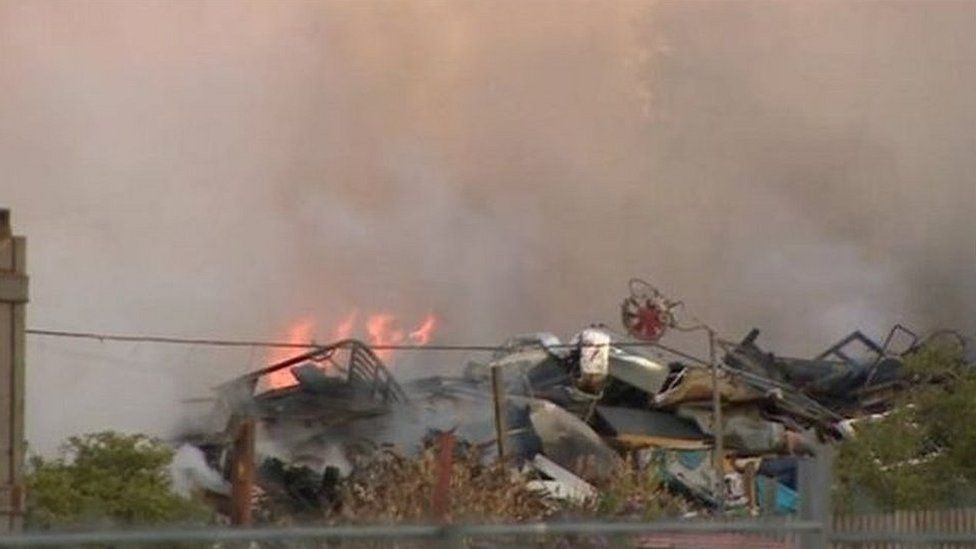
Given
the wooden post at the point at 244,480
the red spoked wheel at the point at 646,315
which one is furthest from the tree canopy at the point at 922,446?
the red spoked wheel at the point at 646,315

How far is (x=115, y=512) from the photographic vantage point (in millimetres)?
23734

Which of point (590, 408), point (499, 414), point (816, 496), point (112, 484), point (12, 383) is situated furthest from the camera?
point (590, 408)

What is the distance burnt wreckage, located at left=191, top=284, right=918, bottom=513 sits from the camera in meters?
39.0

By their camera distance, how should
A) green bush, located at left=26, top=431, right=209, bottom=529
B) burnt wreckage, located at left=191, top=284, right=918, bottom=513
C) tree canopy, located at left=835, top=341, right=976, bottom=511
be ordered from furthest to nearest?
burnt wreckage, located at left=191, top=284, right=918, bottom=513 → tree canopy, located at left=835, top=341, right=976, bottom=511 → green bush, located at left=26, top=431, right=209, bottom=529

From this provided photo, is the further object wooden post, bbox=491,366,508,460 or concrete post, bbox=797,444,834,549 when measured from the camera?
wooden post, bbox=491,366,508,460

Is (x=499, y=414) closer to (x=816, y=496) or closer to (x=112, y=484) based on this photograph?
(x=112, y=484)

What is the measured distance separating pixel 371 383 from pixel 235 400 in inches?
114

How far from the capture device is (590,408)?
142 ft

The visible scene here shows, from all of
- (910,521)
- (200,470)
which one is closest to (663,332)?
(200,470)

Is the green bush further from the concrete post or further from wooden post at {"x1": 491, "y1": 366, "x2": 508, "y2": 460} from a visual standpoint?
the concrete post

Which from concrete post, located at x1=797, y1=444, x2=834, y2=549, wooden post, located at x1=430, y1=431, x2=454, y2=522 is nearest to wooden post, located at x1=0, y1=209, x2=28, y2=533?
wooden post, located at x1=430, y1=431, x2=454, y2=522

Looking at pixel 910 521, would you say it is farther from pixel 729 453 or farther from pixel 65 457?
pixel 729 453

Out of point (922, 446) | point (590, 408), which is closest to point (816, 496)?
point (922, 446)

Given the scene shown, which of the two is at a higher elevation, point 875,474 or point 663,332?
point 663,332
